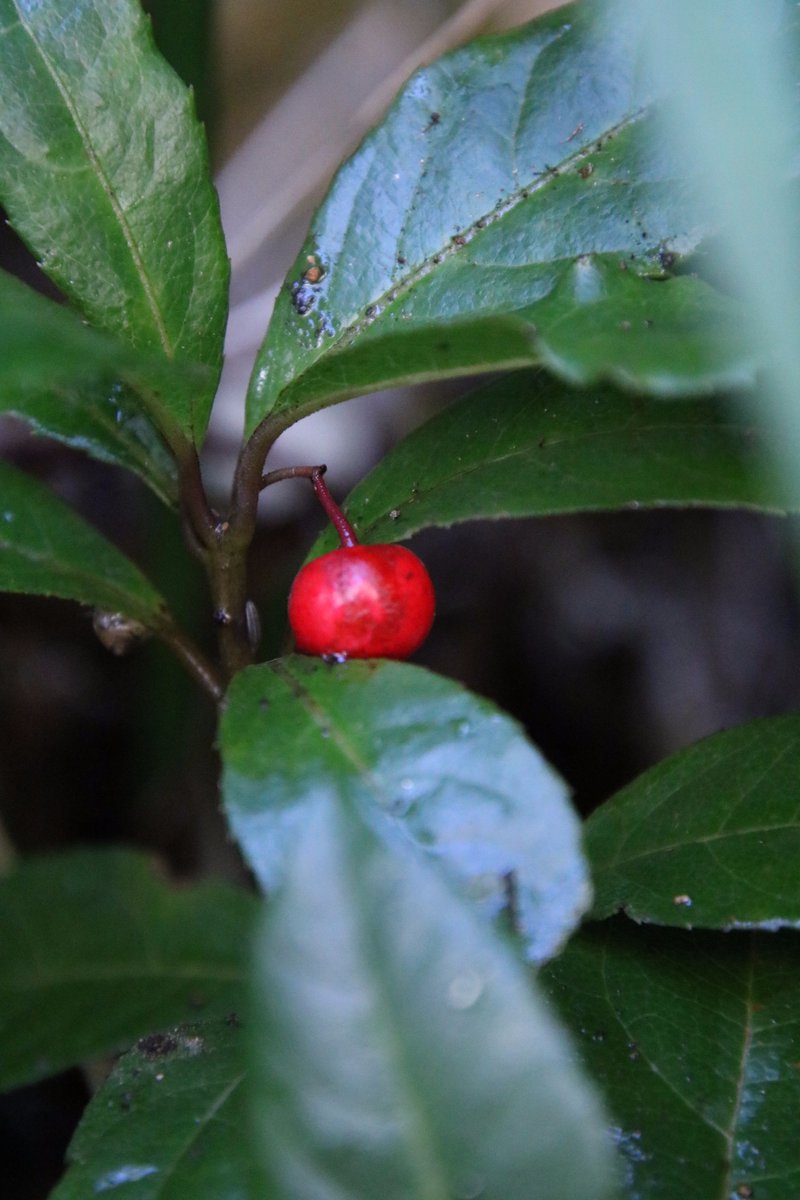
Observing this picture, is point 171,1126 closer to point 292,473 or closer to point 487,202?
point 292,473

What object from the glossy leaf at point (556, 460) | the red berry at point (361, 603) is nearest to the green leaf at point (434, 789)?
the red berry at point (361, 603)

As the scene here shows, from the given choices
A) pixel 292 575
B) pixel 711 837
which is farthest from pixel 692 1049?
pixel 292 575

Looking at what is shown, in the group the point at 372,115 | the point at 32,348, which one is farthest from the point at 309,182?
the point at 32,348

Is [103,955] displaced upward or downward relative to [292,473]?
downward

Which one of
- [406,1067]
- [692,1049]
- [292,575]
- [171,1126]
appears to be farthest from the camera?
[292,575]

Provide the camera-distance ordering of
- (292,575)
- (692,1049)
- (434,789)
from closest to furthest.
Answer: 1. (434,789)
2. (692,1049)
3. (292,575)

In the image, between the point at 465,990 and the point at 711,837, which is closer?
the point at 465,990

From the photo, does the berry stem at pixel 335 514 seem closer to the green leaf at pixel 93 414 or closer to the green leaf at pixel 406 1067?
the green leaf at pixel 93 414
